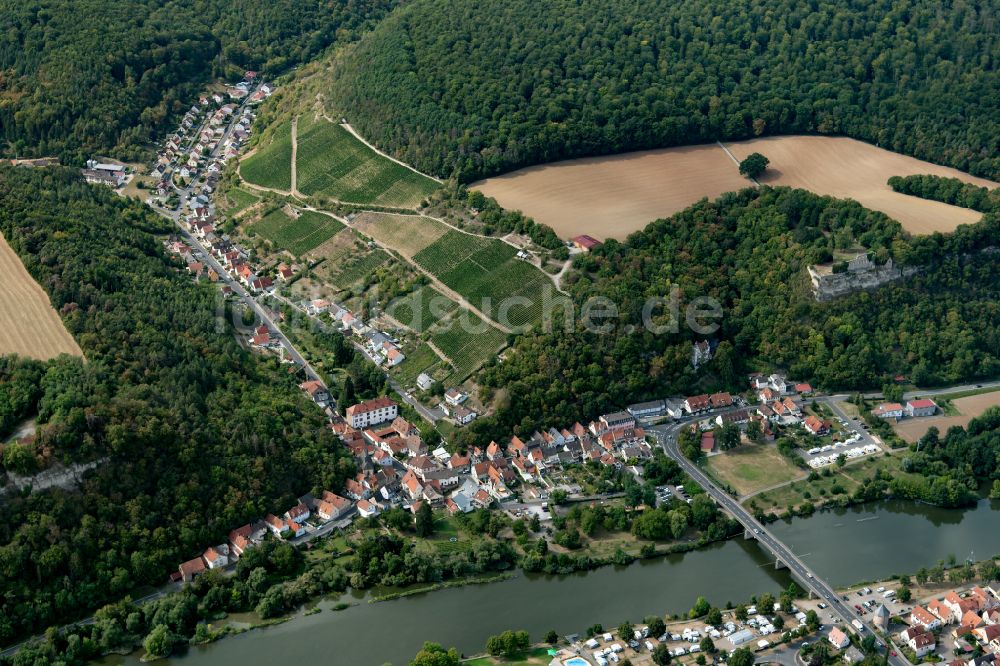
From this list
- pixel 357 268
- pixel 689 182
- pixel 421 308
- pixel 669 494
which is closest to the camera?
pixel 669 494

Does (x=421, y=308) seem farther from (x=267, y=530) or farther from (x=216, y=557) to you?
(x=216, y=557)

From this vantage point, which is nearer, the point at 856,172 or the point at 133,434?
the point at 133,434

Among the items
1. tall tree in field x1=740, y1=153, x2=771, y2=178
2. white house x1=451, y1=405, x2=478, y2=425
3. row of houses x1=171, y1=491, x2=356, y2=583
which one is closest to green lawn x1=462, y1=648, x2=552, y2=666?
row of houses x1=171, y1=491, x2=356, y2=583

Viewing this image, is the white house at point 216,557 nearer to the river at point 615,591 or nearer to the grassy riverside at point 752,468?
the river at point 615,591

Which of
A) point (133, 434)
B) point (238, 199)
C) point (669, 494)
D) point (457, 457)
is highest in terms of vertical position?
point (238, 199)

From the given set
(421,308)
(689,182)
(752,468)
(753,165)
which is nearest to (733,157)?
(753,165)

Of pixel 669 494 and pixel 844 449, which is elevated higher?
pixel 844 449

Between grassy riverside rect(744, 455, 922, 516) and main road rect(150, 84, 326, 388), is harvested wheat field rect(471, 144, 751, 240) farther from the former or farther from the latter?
grassy riverside rect(744, 455, 922, 516)
